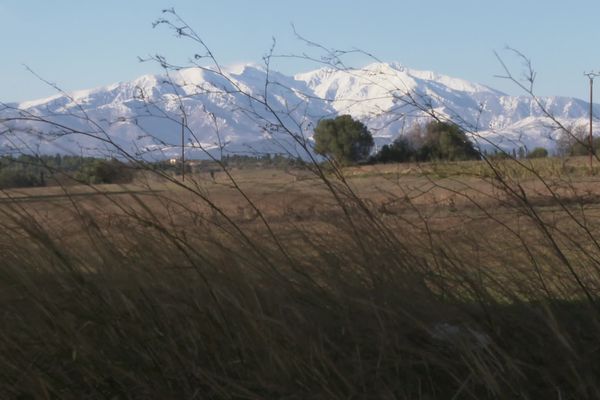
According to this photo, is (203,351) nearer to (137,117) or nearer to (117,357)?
(117,357)

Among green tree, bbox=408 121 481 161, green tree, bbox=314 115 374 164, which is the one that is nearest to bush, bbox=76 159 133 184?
green tree, bbox=314 115 374 164

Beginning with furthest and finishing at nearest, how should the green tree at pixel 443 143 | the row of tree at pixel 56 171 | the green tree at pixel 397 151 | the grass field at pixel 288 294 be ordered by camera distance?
the green tree at pixel 397 151 → the green tree at pixel 443 143 → the row of tree at pixel 56 171 → the grass field at pixel 288 294

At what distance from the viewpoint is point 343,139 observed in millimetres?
5656

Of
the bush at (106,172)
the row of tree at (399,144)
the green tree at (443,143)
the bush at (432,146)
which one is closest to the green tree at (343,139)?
the row of tree at (399,144)

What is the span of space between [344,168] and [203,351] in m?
1.31

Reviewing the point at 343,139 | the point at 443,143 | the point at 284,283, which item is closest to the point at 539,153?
the point at 443,143

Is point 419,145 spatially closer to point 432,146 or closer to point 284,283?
point 432,146

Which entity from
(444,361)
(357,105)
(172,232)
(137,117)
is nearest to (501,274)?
(444,361)

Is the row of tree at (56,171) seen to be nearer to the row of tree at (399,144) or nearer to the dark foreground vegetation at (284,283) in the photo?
the dark foreground vegetation at (284,283)

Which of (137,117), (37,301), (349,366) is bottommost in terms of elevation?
(349,366)

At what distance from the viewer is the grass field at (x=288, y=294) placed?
10.0ft

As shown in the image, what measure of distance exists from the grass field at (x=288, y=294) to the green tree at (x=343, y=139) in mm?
284

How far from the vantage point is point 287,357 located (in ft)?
9.93

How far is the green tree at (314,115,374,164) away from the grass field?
28cm
